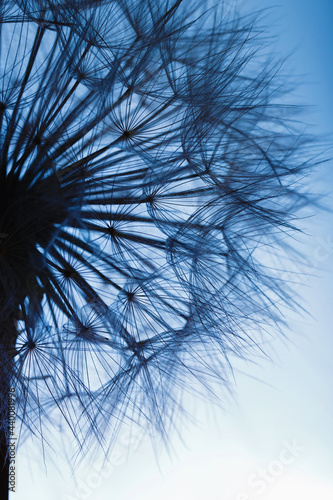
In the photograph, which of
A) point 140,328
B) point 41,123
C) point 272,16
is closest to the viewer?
point 41,123

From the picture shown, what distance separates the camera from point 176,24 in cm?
326

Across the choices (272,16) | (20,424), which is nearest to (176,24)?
(272,16)

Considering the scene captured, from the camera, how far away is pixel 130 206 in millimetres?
3098

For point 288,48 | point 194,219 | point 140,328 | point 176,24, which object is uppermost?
point 288,48

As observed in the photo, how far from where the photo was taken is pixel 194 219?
10.2 feet

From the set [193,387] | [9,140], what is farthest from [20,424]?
[9,140]

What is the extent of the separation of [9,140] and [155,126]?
64cm

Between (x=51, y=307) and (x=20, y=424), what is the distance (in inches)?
24.8

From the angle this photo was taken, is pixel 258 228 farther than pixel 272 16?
No

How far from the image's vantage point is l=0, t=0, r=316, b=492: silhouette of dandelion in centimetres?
303

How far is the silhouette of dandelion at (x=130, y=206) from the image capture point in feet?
9.93

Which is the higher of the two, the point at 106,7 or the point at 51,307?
the point at 106,7

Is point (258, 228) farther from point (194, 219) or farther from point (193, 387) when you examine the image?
point (193, 387)

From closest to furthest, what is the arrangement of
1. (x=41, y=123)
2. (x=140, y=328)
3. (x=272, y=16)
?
(x=41, y=123)
(x=140, y=328)
(x=272, y=16)
